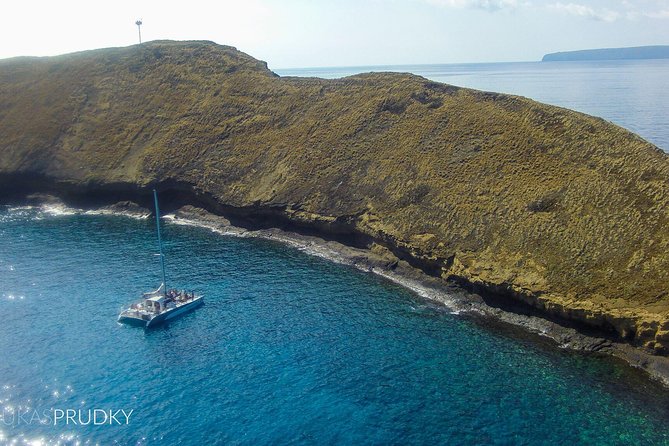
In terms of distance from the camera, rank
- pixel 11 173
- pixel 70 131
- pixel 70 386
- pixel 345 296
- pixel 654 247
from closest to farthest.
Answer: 1. pixel 70 386
2. pixel 654 247
3. pixel 345 296
4. pixel 11 173
5. pixel 70 131

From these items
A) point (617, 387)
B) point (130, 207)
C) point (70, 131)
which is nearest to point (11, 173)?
point (70, 131)

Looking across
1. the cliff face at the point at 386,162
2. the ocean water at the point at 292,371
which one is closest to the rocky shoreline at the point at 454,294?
the cliff face at the point at 386,162

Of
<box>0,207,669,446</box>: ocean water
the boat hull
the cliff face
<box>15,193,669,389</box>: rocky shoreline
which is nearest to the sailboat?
the boat hull

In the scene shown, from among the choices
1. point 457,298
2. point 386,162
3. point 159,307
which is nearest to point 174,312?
point 159,307

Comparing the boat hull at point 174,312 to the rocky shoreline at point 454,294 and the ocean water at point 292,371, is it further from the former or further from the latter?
the rocky shoreline at point 454,294

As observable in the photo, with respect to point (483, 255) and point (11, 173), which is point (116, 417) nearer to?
point (483, 255)

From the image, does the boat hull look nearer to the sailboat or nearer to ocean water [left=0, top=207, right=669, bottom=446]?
the sailboat
